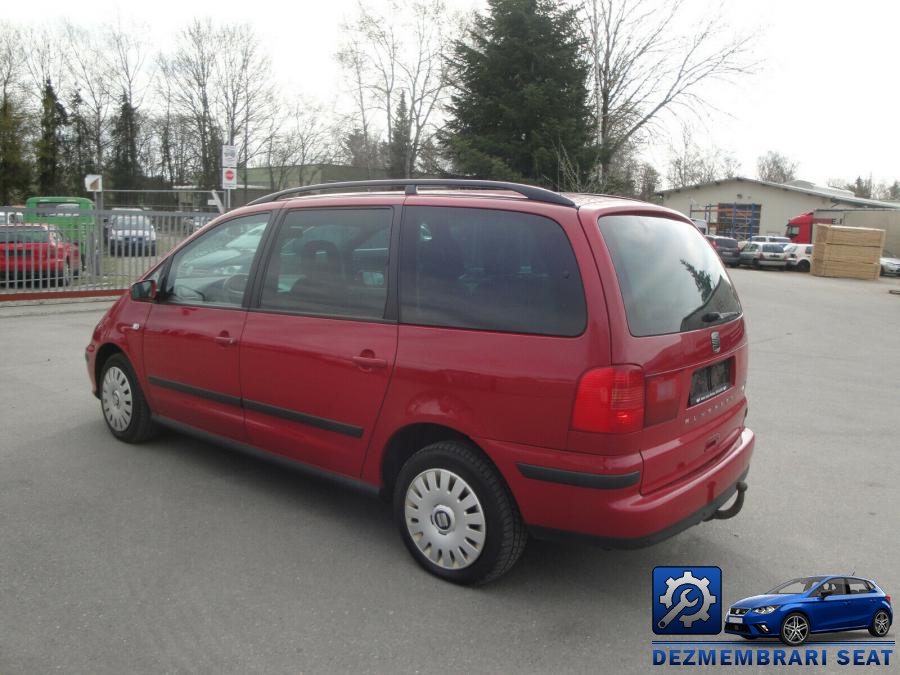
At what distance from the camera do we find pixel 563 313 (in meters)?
3.10

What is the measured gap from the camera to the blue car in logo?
2.97 metres

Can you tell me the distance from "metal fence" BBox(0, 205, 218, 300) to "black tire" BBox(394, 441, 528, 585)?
37.8 ft

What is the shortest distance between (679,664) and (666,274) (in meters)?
1.63

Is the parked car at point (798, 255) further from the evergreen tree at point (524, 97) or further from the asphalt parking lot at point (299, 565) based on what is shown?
the asphalt parking lot at point (299, 565)

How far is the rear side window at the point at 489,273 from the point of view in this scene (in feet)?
10.3

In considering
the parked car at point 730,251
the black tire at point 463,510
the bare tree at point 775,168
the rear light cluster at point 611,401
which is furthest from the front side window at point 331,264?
the bare tree at point 775,168

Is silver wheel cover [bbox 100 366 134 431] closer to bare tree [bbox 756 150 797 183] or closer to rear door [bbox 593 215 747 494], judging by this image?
rear door [bbox 593 215 747 494]

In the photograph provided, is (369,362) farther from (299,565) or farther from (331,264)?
(299,565)

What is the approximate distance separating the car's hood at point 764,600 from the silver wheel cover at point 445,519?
112cm

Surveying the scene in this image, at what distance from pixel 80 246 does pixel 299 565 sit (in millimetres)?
11992

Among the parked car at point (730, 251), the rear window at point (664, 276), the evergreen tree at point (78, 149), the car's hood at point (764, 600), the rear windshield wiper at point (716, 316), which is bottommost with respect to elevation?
the car's hood at point (764, 600)

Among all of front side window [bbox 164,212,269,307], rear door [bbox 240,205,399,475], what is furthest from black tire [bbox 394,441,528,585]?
front side window [bbox 164,212,269,307]

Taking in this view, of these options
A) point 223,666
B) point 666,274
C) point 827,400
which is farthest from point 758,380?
point 223,666

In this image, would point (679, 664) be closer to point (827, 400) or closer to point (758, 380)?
point (827, 400)
